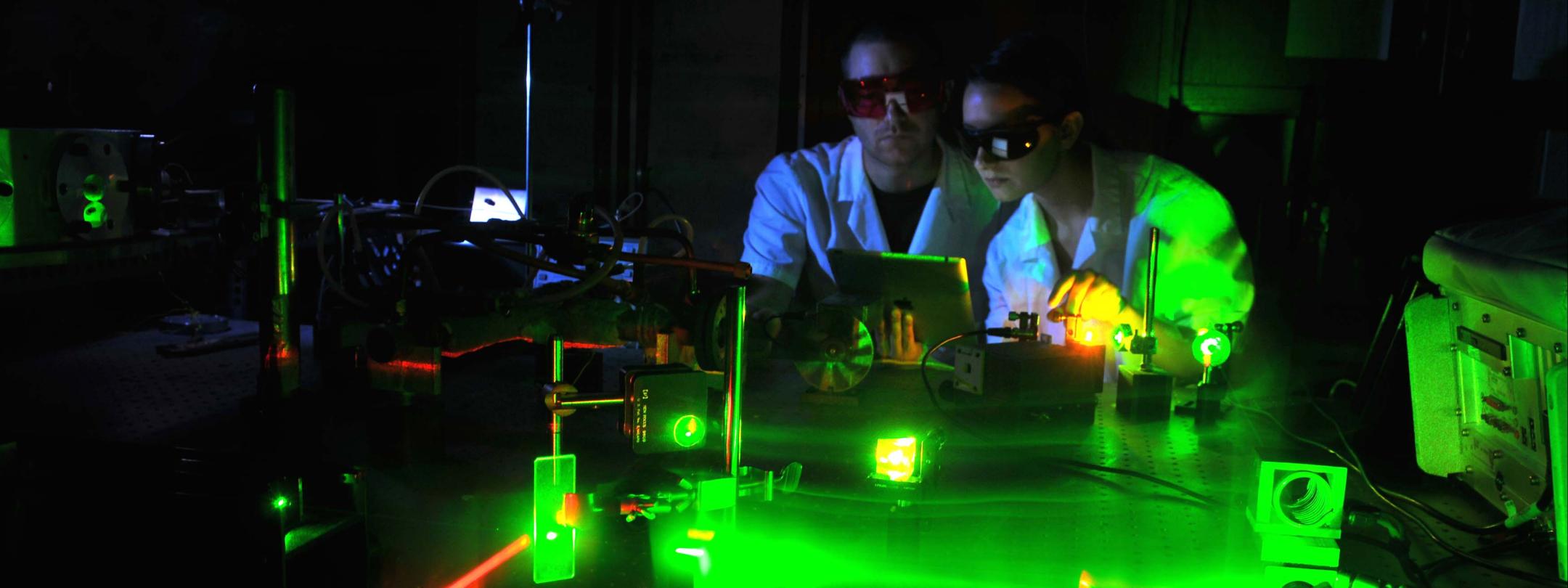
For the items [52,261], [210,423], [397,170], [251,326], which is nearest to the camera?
[210,423]

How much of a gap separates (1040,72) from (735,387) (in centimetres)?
235

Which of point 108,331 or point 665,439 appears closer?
point 665,439

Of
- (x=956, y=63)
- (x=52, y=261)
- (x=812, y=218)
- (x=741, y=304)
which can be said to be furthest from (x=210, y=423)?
(x=956, y=63)

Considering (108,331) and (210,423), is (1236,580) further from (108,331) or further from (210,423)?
(108,331)

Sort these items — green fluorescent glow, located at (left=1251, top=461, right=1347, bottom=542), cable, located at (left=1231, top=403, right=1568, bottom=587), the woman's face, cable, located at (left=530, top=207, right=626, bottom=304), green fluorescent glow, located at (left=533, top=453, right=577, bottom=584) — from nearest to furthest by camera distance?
green fluorescent glow, located at (left=533, top=453, right=577, bottom=584) < green fluorescent glow, located at (left=1251, top=461, right=1347, bottom=542) < cable, located at (left=1231, top=403, right=1568, bottom=587) < cable, located at (left=530, top=207, right=626, bottom=304) < the woman's face

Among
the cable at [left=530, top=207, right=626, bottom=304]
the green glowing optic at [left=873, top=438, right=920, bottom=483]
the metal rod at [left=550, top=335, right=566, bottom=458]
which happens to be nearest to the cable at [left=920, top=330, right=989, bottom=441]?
the green glowing optic at [left=873, top=438, right=920, bottom=483]

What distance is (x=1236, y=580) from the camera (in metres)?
1.56

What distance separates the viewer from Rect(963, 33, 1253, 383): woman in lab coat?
3.40 meters

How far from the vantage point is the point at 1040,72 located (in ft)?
11.5

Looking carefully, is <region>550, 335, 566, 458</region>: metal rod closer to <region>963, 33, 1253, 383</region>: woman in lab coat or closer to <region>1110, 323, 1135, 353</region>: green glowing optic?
<region>1110, 323, 1135, 353</region>: green glowing optic

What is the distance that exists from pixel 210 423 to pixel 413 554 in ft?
2.92

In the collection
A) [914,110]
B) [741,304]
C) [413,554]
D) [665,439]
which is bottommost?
[413,554]

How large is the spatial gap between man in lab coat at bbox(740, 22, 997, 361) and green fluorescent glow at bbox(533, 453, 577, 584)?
2.46m

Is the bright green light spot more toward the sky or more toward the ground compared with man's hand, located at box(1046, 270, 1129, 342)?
more toward the ground
